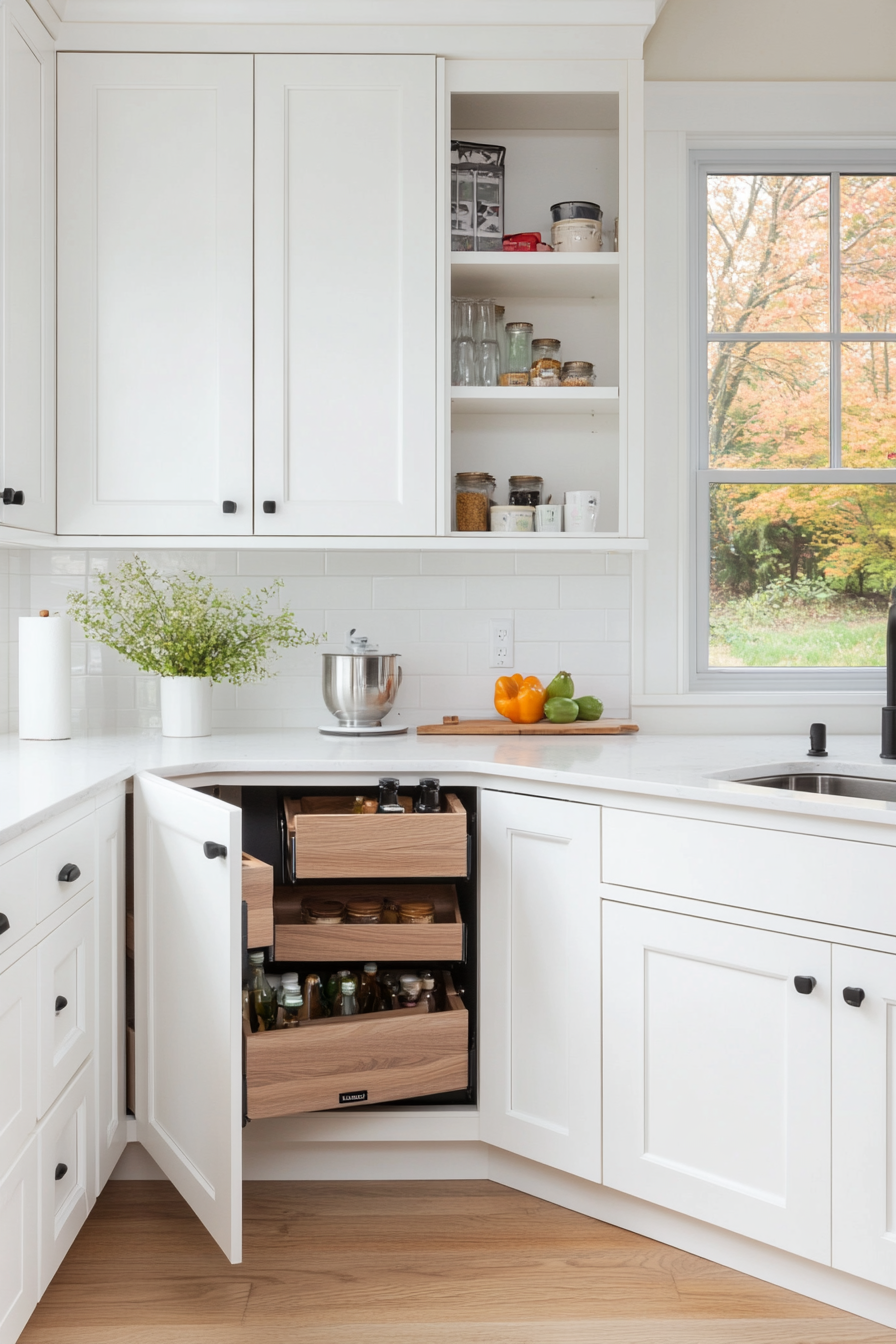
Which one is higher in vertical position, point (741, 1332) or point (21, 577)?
point (21, 577)

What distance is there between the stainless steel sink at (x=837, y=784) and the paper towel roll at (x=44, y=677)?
5.08ft

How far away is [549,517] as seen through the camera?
8.13ft

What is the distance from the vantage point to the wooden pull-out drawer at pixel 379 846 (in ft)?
6.19

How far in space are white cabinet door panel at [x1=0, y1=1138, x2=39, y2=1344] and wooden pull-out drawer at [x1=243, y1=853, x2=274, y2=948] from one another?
1.43ft

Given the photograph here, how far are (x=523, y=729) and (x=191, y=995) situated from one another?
1.03 meters

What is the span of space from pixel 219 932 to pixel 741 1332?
107cm

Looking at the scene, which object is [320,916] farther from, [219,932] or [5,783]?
[5,783]

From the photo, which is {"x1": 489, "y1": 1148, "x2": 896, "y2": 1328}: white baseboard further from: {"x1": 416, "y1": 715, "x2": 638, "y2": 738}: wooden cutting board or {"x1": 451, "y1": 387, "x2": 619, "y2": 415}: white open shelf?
{"x1": 451, "y1": 387, "x2": 619, "y2": 415}: white open shelf

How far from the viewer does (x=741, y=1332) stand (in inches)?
64.4

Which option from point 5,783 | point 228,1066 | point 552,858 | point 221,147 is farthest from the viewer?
point 221,147

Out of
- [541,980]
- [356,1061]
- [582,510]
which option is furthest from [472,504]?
[356,1061]

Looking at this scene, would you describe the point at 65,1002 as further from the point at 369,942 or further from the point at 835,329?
the point at 835,329

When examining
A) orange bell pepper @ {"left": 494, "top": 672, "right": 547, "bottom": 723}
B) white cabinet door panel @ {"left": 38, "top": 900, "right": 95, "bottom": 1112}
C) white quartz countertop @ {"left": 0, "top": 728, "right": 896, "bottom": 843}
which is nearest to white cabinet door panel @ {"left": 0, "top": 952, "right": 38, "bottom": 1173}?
white cabinet door panel @ {"left": 38, "top": 900, "right": 95, "bottom": 1112}

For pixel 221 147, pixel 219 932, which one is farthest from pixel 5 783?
pixel 221 147
